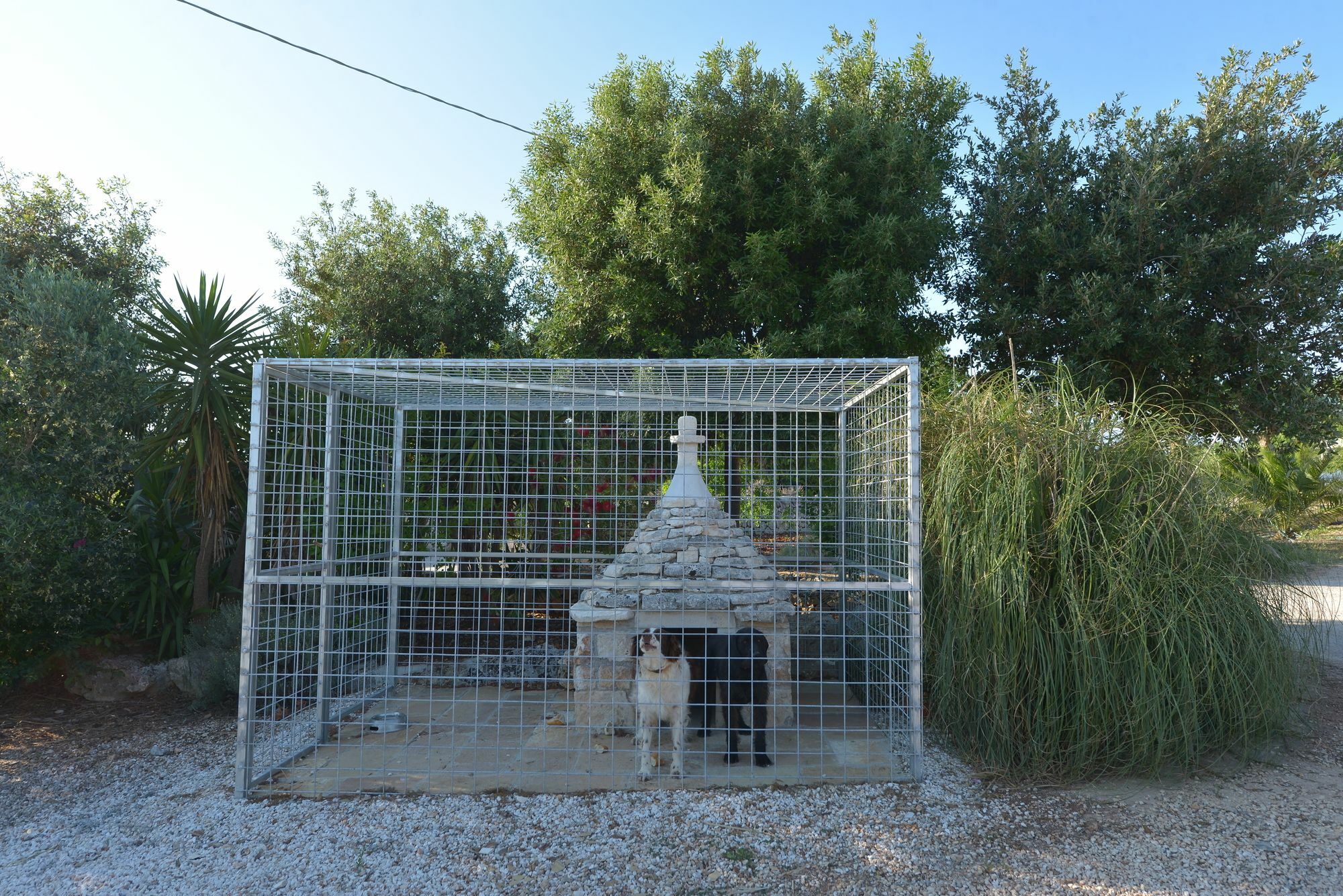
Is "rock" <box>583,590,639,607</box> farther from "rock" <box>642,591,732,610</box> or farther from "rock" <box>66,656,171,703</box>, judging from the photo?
"rock" <box>66,656,171,703</box>

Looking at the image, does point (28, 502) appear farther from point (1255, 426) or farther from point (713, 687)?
point (1255, 426)

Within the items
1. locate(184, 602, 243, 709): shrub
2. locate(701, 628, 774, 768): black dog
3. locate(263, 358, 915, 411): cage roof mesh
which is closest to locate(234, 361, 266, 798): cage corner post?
locate(263, 358, 915, 411): cage roof mesh

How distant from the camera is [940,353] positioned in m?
7.43

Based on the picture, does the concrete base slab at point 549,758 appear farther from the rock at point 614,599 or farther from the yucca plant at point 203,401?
the yucca plant at point 203,401

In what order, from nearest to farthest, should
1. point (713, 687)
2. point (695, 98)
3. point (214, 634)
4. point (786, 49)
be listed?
point (713, 687) < point (214, 634) < point (695, 98) < point (786, 49)

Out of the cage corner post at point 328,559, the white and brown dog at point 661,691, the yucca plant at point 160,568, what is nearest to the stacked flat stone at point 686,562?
the white and brown dog at point 661,691

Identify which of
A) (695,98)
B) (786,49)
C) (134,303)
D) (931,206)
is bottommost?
(134,303)

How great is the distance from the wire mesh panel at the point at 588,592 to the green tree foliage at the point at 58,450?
3.37 feet

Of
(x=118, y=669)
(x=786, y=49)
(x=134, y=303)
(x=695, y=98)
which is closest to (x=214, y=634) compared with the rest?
(x=118, y=669)

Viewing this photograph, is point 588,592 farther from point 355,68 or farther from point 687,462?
point 355,68

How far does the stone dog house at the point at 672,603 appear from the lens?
4.58 meters


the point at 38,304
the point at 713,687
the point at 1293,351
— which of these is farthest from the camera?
the point at 1293,351

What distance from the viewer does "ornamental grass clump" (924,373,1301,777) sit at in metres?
3.80

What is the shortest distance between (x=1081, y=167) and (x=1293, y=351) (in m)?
2.50
